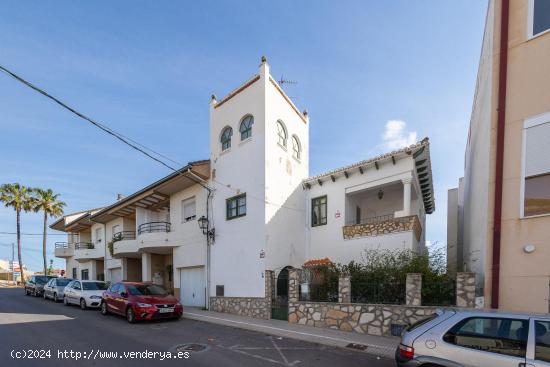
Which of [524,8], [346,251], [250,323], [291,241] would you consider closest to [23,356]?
[250,323]

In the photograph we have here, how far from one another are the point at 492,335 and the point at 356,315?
5.64 m

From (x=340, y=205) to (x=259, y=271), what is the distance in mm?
4444

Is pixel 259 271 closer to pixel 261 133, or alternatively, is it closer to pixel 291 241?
pixel 291 241

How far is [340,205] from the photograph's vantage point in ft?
45.0

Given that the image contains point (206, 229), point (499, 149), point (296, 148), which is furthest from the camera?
point (296, 148)

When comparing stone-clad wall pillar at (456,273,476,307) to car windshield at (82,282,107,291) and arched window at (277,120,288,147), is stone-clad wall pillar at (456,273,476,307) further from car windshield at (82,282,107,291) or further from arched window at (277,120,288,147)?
car windshield at (82,282,107,291)

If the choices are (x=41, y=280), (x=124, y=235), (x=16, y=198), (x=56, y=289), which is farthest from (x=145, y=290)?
(x=16, y=198)

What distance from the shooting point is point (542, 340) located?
3.82 m

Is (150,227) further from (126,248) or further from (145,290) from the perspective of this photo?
(145,290)

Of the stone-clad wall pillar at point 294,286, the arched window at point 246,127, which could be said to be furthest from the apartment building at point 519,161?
the arched window at point 246,127

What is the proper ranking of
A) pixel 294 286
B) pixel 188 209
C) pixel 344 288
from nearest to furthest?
pixel 344 288 < pixel 294 286 < pixel 188 209

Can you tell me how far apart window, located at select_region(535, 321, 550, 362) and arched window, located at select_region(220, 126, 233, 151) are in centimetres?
1316

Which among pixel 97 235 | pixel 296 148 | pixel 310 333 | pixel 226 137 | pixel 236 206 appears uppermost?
pixel 226 137

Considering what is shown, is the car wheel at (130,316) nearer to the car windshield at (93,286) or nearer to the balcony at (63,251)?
the car windshield at (93,286)
